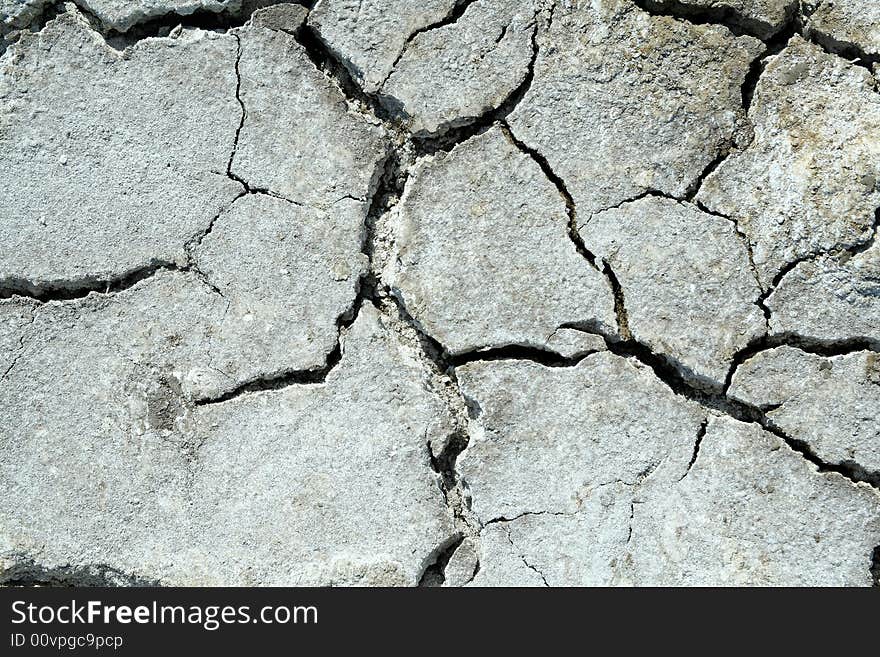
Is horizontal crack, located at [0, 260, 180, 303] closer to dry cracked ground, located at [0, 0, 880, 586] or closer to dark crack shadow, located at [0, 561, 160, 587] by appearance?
dry cracked ground, located at [0, 0, 880, 586]

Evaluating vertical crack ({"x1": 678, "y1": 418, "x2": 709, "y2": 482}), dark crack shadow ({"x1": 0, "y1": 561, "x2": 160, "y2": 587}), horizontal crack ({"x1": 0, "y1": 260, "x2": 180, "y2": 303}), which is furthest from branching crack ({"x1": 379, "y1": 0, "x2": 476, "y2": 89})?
dark crack shadow ({"x1": 0, "y1": 561, "x2": 160, "y2": 587})

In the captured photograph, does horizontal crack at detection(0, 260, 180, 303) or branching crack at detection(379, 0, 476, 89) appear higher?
branching crack at detection(379, 0, 476, 89)

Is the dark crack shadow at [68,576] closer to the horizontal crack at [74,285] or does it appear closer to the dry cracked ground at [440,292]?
the dry cracked ground at [440,292]

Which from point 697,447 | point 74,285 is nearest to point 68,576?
point 74,285

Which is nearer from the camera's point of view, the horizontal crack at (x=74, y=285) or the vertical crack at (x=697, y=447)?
the vertical crack at (x=697, y=447)

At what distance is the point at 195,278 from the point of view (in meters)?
1.98

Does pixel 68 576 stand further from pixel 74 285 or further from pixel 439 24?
pixel 439 24

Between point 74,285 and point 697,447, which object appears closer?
Result: point 697,447

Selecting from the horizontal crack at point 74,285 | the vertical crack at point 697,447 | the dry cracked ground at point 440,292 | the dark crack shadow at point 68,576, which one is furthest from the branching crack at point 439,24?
the dark crack shadow at point 68,576

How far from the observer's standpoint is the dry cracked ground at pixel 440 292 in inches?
73.7

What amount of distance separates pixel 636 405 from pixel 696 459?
0.17 m

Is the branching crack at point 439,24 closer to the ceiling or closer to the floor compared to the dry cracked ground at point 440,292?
closer to the ceiling

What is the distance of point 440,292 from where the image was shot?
6.37ft

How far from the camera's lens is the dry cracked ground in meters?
1.87
